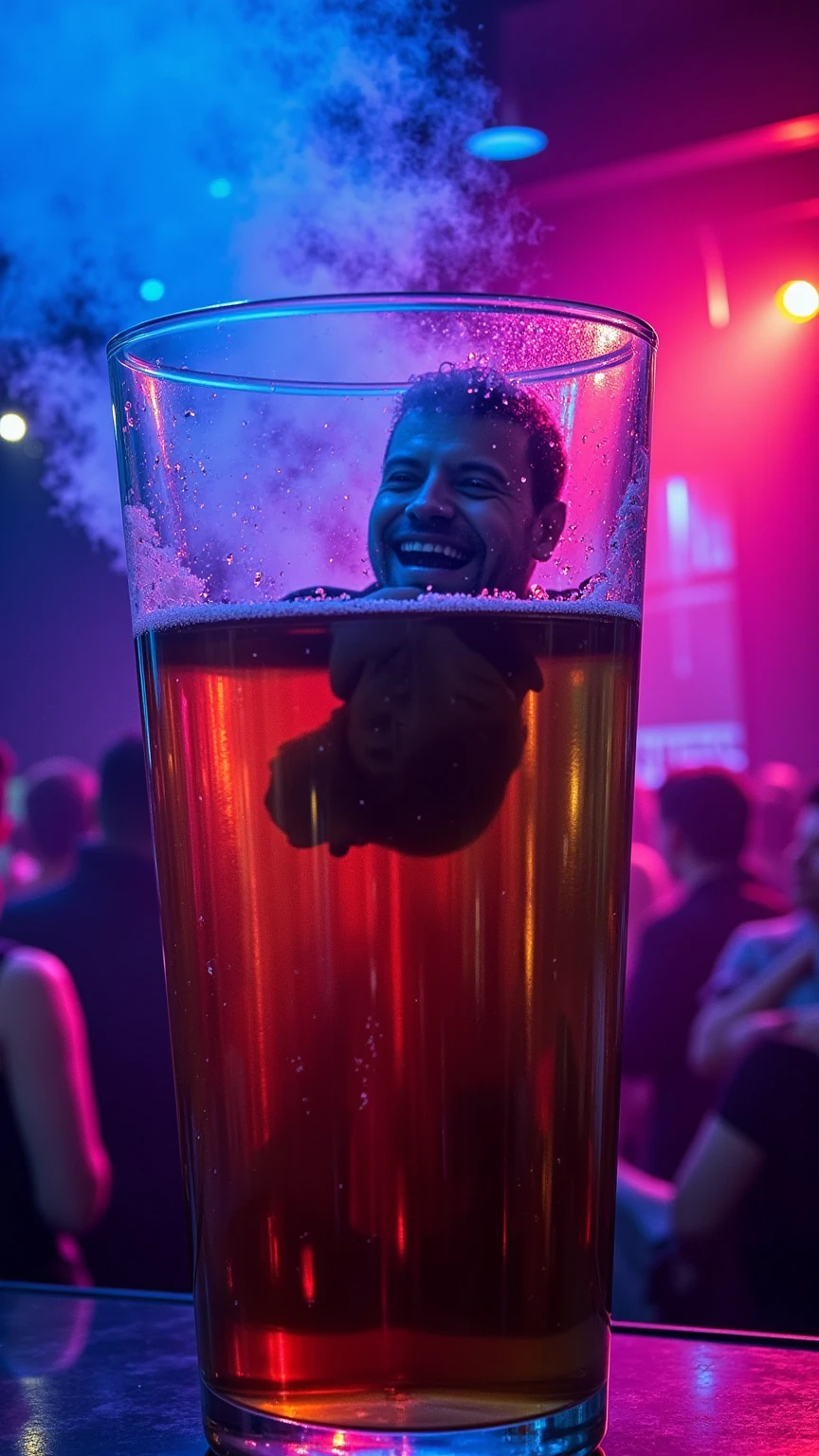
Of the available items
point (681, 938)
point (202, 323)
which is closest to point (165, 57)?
point (202, 323)

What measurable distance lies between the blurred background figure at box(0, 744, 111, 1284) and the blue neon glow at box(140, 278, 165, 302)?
146cm

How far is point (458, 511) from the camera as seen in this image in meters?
0.50

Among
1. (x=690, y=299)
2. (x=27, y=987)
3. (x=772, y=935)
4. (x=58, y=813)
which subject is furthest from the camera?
(x=690, y=299)

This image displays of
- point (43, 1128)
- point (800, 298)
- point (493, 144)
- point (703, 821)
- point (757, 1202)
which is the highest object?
point (800, 298)

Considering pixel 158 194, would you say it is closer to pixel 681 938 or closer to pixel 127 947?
pixel 127 947

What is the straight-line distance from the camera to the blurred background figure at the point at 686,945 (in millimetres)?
3264

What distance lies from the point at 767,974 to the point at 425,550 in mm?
2653

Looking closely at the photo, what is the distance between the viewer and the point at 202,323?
52 centimetres

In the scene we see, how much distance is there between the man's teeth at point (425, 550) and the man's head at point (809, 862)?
7.83 feet

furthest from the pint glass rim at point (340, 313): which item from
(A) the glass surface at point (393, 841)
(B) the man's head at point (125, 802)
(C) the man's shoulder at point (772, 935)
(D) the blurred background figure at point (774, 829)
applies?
(D) the blurred background figure at point (774, 829)

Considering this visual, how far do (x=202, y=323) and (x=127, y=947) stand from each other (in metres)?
2.13

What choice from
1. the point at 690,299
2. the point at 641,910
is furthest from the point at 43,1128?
the point at 690,299

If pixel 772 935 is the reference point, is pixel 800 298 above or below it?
above

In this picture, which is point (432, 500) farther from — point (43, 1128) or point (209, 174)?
point (43, 1128)
